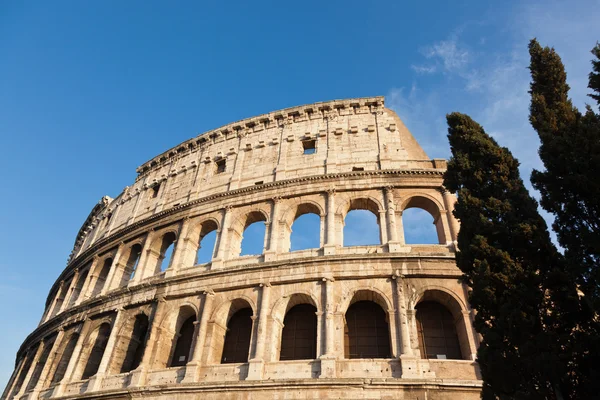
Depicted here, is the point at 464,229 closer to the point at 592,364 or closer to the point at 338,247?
the point at 592,364

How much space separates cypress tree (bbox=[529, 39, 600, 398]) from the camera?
6.90m

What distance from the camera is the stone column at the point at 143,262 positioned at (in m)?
17.5

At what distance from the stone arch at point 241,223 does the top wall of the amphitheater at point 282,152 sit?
159 centimetres

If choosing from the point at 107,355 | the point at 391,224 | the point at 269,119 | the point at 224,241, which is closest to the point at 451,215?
the point at 391,224

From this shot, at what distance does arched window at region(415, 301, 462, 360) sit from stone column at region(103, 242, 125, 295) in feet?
46.5

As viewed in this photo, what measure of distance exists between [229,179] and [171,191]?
4.18 m

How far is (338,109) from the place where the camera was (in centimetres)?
1995

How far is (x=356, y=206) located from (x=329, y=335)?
5.86 meters

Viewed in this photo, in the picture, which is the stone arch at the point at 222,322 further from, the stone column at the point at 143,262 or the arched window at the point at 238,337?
the stone column at the point at 143,262

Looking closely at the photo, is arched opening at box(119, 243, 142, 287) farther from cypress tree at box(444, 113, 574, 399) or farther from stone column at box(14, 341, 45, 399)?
cypress tree at box(444, 113, 574, 399)

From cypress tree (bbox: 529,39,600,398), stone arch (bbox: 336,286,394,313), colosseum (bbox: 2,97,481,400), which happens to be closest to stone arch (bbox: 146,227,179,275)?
colosseum (bbox: 2,97,481,400)

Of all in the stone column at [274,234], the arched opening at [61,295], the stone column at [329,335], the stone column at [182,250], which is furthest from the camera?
the arched opening at [61,295]

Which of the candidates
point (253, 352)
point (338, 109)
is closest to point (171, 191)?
point (338, 109)

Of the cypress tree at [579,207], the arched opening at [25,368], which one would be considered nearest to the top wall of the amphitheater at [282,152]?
the arched opening at [25,368]
